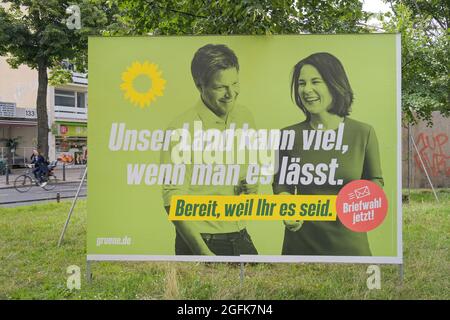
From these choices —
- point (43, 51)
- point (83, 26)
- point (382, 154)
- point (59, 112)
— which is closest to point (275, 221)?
point (382, 154)

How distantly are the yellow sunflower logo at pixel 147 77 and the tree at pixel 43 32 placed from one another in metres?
17.6

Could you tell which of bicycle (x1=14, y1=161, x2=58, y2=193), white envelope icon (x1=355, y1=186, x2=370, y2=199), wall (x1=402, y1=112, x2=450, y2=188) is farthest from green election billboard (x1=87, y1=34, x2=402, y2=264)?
bicycle (x1=14, y1=161, x2=58, y2=193)

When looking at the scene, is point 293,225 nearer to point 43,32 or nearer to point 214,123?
point 214,123

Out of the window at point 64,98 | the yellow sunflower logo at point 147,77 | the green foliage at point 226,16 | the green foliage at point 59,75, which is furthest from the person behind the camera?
the window at point 64,98

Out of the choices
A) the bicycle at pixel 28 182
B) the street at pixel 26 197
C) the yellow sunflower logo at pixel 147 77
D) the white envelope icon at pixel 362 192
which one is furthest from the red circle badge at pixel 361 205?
the bicycle at pixel 28 182

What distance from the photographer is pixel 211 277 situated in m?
5.44

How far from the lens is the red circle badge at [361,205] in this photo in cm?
492

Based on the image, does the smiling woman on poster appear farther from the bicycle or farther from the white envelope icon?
the bicycle

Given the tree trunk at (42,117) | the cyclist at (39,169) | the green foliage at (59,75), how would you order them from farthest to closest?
the green foliage at (59,75), the tree trunk at (42,117), the cyclist at (39,169)

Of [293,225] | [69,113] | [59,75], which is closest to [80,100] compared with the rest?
[69,113]

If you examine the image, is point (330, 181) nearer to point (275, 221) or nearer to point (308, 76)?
point (275, 221)

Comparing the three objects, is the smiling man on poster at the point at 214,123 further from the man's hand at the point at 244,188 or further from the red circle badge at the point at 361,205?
the red circle badge at the point at 361,205

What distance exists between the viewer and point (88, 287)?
5156 millimetres

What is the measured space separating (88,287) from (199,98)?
2469 millimetres
